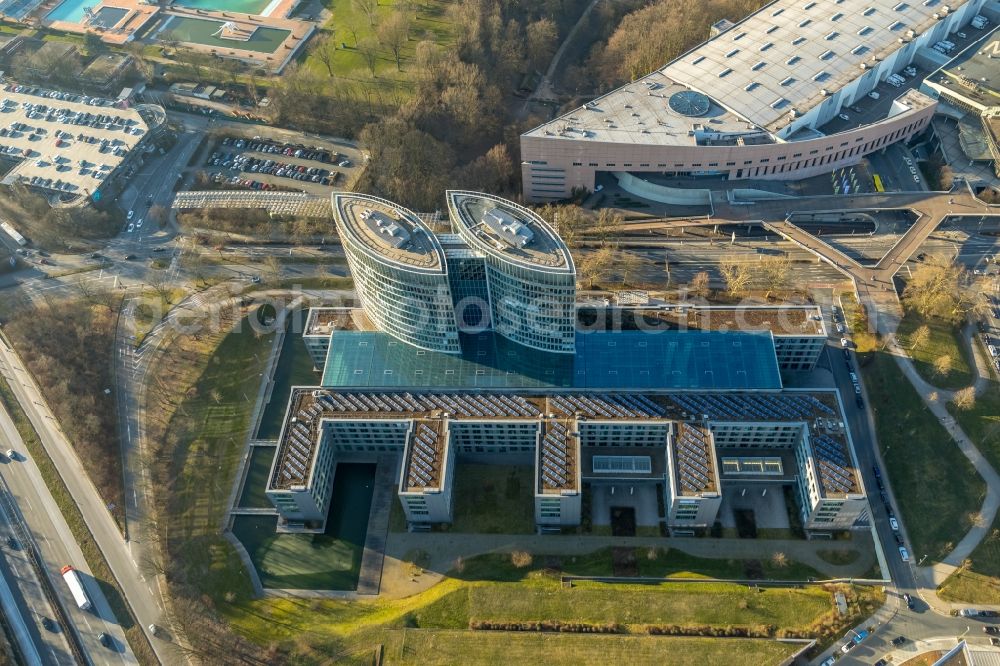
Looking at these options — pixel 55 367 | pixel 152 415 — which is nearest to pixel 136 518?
pixel 152 415

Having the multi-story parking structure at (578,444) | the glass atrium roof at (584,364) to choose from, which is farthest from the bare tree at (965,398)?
the glass atrium roof at (584,364)

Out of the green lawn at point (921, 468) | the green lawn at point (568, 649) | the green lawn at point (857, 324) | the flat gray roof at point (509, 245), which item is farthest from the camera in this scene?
the green lawn at point (857, 324)

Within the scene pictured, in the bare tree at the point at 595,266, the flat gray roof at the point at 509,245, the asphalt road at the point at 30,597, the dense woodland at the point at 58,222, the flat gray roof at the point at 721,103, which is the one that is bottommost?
the asphalt road at the point at 30,597

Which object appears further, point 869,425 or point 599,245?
point 599,245

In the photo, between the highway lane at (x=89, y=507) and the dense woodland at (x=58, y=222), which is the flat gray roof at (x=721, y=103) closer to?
the dense woodland at (x=58, y=222)

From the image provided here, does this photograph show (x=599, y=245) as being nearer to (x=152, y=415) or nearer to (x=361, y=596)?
(x=361, y=596)
